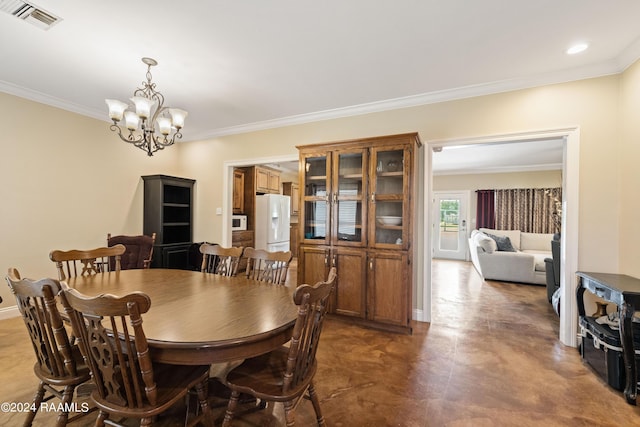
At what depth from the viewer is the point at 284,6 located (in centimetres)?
187

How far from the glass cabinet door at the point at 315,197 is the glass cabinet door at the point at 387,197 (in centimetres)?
63

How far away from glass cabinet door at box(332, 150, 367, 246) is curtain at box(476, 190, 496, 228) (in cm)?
597

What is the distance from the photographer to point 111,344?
120 centimetres

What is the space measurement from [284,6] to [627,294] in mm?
3133

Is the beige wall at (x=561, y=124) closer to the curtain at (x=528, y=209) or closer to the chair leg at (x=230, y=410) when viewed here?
the chair leg at (x=230, y=410)

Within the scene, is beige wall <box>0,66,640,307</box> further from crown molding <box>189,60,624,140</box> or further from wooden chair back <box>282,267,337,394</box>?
wooden chair back <box>282,267,337,394</box>

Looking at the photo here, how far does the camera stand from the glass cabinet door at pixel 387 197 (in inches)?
119

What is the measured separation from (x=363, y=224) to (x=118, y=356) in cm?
244

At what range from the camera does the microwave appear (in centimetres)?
533

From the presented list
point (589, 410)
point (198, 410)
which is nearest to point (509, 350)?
point (589, 410)

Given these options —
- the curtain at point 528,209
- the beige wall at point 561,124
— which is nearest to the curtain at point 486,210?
the curtain at point 528,209

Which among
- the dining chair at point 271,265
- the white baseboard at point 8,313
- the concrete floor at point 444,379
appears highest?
the dining chair at point 271,265

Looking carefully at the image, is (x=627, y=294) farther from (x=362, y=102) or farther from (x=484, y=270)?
(x=484, y=270)

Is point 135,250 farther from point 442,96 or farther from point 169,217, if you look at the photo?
point 442,96
